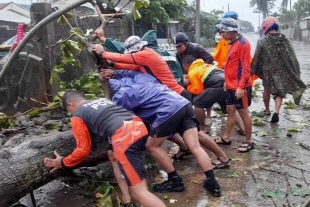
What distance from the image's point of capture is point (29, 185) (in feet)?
12.6

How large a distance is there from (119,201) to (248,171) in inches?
67.7

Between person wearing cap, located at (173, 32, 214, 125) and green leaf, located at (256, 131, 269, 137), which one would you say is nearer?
person wearing cap, located at (173, 32, 214, 125)

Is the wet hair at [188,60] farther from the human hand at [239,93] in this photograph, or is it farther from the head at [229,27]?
the human hand at [239,93]

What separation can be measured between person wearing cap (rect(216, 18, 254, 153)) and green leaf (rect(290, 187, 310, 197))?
128 cm

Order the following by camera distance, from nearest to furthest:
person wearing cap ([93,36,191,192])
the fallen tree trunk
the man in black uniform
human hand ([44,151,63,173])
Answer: the man in black uniform < the fallen tree trunk < human hand ([44,151,63,173]) < person wearing cap ([93,36,191,192])

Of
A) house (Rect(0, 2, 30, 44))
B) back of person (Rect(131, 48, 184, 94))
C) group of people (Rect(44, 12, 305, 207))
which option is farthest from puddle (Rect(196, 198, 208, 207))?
house (Rect(0, 2, 30, 44))

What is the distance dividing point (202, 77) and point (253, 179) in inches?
72.8

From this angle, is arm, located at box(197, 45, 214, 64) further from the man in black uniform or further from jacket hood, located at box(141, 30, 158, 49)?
the man in black uniform

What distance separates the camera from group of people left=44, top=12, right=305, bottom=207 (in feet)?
11.3

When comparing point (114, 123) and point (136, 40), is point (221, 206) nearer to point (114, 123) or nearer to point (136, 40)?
point (114, 123)

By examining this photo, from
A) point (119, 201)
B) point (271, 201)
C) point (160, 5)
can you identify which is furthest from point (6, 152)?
point (160, 5)

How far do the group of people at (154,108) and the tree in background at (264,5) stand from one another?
80428 millimetres

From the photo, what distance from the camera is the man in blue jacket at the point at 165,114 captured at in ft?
12.8

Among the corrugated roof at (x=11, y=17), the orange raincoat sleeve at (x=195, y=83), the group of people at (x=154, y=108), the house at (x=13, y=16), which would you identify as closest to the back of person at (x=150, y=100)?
the group of people at (x=154, y=108)
